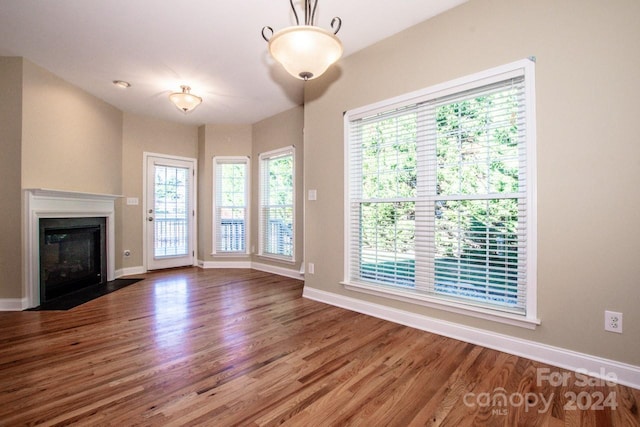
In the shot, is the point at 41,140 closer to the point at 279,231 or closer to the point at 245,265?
the point at 279,231

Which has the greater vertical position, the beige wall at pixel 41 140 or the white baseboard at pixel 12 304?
the beige wall at pixel 41 140

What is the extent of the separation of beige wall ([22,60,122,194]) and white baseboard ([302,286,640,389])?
3.74 meters

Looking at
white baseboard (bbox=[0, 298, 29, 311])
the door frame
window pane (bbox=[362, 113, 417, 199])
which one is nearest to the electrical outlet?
window pane (bbox=[362, 113, 417, 199])

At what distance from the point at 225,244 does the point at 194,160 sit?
5.50 ft

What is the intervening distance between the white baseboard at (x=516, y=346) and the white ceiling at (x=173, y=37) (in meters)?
2.55

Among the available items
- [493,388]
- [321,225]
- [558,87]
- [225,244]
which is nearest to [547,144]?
[558,87]

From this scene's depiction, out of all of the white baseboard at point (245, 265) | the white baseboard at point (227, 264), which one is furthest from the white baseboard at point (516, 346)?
the white baseboard at point (227, 264)

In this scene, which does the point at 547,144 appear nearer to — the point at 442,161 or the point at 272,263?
the point at 442,161

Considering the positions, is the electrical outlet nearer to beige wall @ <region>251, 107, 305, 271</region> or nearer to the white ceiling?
the white ceiling

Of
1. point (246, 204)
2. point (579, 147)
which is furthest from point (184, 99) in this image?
point (579, 147)

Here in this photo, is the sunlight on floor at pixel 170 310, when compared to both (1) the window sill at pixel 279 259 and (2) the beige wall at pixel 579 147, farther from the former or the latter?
(2) the beige wall at pixel 579 147

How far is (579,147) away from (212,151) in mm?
5104

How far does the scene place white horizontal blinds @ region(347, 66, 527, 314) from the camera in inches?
84.0

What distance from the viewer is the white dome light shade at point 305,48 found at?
1.86 meters
